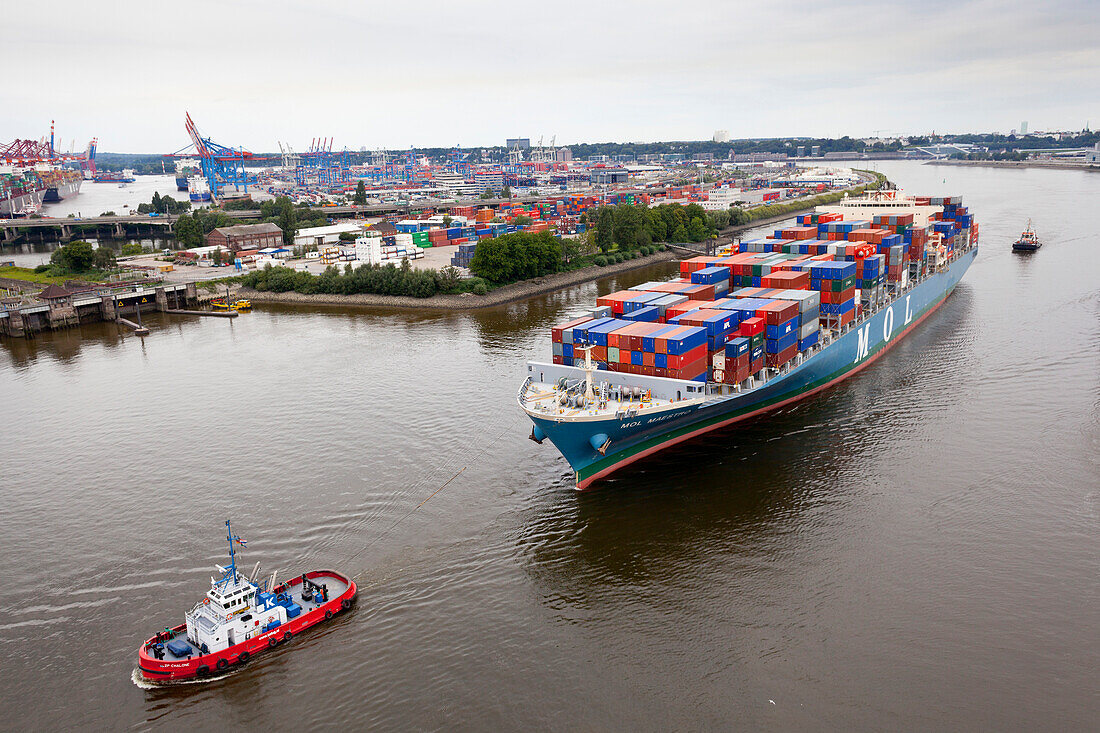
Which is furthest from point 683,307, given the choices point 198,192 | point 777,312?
point 198,192

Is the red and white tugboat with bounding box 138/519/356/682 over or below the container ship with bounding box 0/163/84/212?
below

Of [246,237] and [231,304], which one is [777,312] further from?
[246,237]

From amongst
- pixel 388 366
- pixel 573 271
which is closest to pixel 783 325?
pixel 388 366

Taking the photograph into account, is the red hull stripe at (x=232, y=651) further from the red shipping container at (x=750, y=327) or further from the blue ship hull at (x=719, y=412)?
the red shipping container at (x=750, y=327)

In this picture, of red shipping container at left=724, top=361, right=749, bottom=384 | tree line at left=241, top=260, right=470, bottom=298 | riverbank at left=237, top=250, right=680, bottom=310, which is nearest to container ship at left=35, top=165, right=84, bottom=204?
tree line at left=241, top=260, right=470, bottom=298

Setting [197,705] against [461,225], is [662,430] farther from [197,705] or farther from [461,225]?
[461,225]

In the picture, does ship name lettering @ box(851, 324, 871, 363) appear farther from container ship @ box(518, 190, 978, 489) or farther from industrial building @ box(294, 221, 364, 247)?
industrial building @ box(294, 221, 364, 247)

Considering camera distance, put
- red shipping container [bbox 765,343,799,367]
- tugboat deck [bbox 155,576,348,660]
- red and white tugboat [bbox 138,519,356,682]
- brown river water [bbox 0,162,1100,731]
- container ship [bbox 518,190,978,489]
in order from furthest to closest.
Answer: red shipping container [bbox 765,343,799,367]
container ship [bbox 518,190,978,489]
tugboat deck [bbox 155,576,348,660]
red and white tugboat [bbox 138,519,356,682]
brown river water [bbox 0,162,1100,731]
